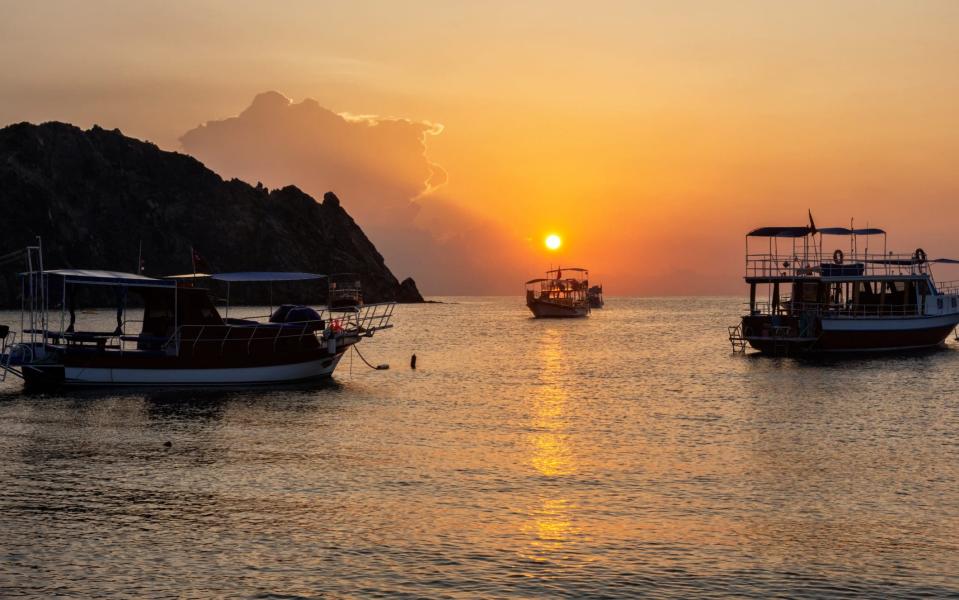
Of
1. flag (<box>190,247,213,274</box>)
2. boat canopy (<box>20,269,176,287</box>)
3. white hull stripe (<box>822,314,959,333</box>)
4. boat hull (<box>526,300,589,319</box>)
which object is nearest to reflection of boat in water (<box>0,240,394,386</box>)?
boat canopy (<box>20,269,176,287</box>)

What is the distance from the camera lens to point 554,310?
555 feet

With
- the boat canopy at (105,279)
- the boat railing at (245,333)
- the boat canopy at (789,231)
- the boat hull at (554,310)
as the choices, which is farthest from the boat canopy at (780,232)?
the boat hull at (554,310)

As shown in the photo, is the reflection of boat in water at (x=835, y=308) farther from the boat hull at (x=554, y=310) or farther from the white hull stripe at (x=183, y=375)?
the boat hull at (x=554, y=310)

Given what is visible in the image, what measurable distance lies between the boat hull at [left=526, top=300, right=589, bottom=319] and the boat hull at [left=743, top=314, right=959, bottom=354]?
330 ft

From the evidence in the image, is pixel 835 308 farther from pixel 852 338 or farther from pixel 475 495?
pixel 475 495

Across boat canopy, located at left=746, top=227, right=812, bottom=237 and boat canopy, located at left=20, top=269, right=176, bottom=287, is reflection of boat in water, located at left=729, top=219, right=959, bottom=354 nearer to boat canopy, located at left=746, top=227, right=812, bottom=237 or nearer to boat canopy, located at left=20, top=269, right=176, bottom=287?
boat canopy, located at left=746, top=227, right=812, bottom=237

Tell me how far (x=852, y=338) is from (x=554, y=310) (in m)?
105

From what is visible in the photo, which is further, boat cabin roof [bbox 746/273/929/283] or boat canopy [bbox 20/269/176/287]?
boat cabin roof [bbox 746/273/929/283]

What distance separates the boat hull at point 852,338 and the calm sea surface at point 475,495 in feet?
67.6

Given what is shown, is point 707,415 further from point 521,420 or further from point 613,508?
point 613,508

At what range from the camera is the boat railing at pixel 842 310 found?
6531cm

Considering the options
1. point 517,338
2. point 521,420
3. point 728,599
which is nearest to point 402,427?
point 521,420

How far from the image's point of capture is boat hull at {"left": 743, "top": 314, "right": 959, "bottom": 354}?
210 feet

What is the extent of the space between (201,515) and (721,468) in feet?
47.7
